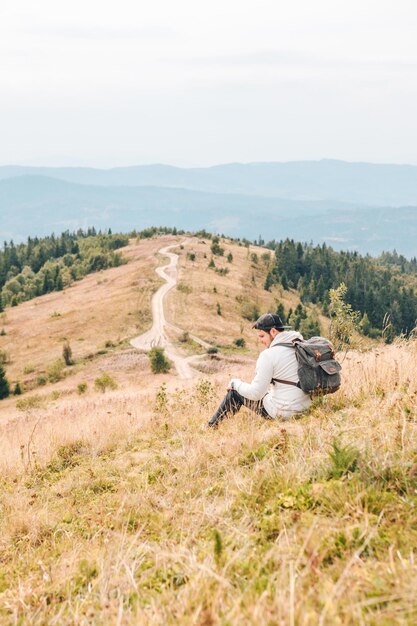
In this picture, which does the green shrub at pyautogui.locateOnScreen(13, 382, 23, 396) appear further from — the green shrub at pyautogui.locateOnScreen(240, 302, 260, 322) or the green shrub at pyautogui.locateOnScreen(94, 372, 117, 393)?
the green shrub at pyautogui.locateOnScreen(240, 302, 260, 322)

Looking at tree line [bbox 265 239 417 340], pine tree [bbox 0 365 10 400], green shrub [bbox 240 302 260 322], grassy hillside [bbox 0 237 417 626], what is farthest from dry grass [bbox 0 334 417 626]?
tree line [bbox 265 239 417 340]

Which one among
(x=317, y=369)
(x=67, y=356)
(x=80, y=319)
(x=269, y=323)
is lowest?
(x=80, y=319)

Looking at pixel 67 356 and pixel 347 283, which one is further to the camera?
pixel 347 283

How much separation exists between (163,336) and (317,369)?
58.3 m

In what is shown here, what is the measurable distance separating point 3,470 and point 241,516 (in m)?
A: 4.78

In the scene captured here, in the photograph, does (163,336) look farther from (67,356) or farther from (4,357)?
(4,357)

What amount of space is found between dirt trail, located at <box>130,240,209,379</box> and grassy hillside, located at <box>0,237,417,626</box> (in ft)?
130

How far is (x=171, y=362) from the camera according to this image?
173ft

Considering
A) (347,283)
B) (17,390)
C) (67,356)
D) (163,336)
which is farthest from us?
(347,283)

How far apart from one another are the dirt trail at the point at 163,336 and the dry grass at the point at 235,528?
1591 inches

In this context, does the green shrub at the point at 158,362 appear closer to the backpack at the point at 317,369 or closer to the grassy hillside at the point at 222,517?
the grassy hillside at the point at 222,517

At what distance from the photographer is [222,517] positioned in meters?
4.22

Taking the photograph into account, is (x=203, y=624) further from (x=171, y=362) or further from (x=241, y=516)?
(x=171, y=362)

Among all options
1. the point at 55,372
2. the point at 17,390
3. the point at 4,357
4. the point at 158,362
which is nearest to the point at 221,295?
the point at 4,357
